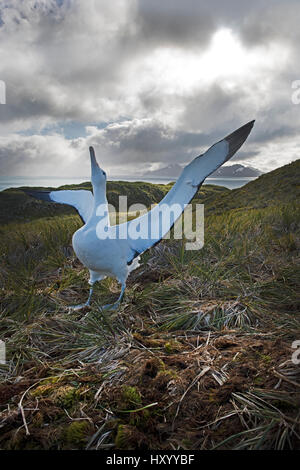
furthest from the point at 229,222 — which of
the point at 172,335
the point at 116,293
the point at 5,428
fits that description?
the point at 5,428

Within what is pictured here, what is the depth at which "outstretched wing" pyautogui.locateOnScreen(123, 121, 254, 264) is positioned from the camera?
3006 mm

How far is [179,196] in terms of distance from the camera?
10.3 feet

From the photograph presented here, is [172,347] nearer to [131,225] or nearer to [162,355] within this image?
[162,355]

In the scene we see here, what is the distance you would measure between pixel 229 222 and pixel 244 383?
4.69 meters

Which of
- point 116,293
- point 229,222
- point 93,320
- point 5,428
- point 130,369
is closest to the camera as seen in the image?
point 5,428


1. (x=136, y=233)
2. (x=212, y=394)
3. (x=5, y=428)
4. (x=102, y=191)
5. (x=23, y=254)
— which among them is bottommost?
(x=5, y=428)

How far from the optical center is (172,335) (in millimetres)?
2635

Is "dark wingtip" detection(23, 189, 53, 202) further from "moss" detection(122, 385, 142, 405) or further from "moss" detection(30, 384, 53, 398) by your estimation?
"moss" detection(122, 385, 142, 405)

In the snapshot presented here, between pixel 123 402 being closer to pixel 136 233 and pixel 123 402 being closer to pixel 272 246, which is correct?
pixel 136 233

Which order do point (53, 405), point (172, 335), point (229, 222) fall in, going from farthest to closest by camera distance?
1. point (229, 222)
2. point (172, 335)
3. point (53, 405)

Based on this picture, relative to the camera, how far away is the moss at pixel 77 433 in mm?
1467

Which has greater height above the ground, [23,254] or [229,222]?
[229,222]

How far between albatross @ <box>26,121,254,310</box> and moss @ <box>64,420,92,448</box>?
5.84ft

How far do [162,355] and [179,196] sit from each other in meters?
1.75
